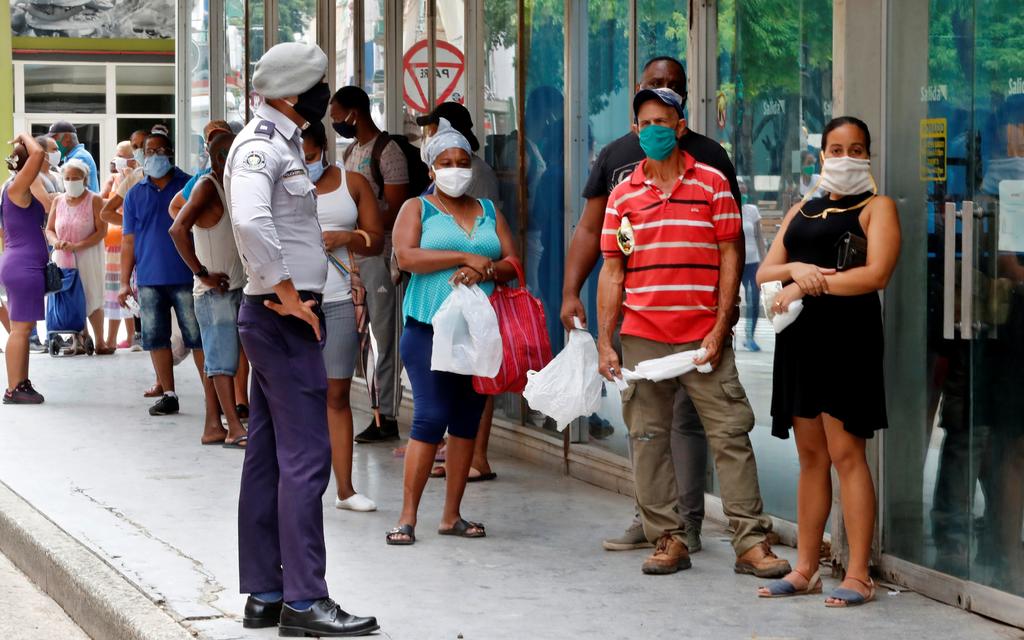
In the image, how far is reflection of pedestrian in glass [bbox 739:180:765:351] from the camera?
7.17 metres

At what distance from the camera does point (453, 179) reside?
719cm

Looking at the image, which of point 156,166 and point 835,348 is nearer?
point 835,348

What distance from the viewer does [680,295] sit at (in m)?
6.36

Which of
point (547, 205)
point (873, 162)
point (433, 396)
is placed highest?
point (873, 162)

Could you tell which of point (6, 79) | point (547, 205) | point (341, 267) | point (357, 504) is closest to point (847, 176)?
point (341, 267)

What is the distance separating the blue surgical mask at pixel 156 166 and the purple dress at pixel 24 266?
1431 mm

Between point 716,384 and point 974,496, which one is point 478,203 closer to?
point 716,384

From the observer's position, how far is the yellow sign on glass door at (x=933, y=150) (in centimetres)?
590

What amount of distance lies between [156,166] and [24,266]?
68.6 inches

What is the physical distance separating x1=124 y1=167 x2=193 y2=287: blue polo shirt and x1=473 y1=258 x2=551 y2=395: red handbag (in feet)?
13.5

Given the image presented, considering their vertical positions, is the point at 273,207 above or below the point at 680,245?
above

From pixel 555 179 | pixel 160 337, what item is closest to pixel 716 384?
pixel 555 179

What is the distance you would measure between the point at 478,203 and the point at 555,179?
170 centimetres

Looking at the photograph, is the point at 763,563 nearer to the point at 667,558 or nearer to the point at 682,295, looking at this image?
the point at 667,558
